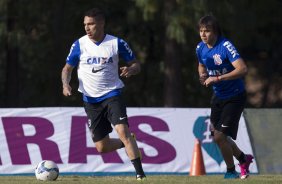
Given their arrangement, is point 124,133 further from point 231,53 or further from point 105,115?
point 231,53

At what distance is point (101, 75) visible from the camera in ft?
35.9

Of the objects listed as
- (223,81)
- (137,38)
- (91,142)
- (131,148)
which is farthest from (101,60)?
(137,38)

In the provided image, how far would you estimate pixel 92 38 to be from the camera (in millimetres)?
10969

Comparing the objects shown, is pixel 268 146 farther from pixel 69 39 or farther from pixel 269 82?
pixel 269 82

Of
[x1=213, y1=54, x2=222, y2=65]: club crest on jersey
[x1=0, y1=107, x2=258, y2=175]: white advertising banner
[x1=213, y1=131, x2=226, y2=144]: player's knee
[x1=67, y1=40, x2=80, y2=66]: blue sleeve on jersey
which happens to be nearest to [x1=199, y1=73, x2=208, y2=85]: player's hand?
[x1=213, y1=54, x2=222, y2=65]: club crest on jersey

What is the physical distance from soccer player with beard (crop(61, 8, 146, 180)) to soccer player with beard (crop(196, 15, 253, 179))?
0.95 metres

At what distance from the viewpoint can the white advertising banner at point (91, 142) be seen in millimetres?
15555

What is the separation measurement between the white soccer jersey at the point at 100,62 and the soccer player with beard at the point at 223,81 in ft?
3.28

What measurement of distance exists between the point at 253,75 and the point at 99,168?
55.2ft

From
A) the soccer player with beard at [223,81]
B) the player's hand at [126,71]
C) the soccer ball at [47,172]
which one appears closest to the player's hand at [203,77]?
the soccer player with beard at [223,81]

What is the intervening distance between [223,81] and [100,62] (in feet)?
5.23

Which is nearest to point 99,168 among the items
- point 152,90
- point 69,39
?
point 69,39

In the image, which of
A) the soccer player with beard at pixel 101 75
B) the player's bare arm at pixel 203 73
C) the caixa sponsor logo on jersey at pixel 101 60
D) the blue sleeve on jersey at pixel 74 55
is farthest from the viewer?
the player's bare arm at pixel 203 73

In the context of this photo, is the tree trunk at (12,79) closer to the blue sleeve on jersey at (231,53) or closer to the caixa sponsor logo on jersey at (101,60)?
the caixa sponsor logo on jersey at (101,60)
